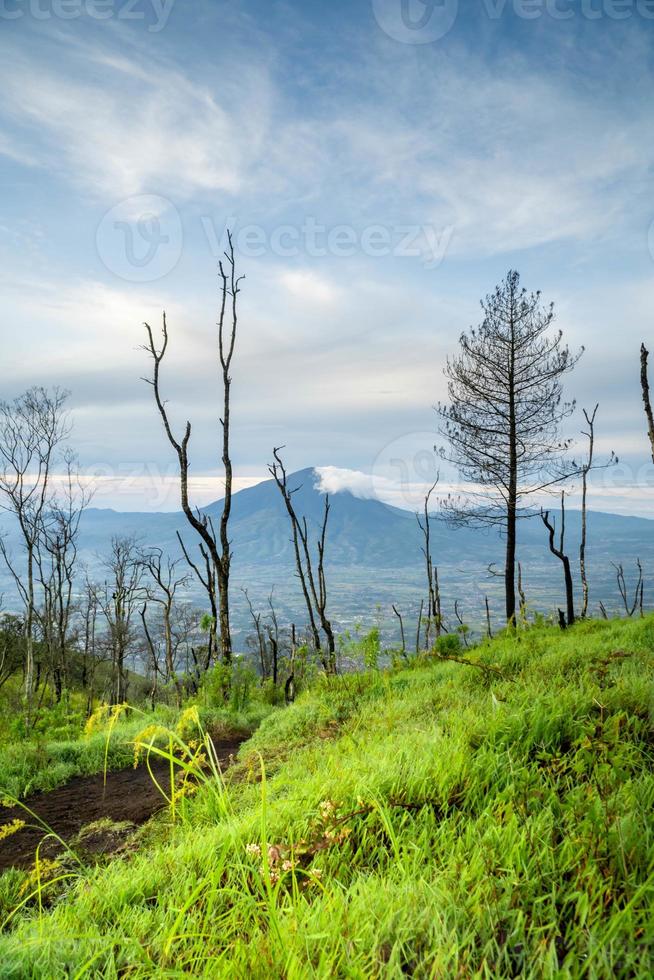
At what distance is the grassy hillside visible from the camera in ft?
5.22

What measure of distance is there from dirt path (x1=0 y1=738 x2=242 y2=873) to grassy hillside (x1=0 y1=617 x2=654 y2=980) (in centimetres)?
136

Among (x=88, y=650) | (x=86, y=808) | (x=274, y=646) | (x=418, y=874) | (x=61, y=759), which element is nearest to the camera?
(x=418, y=874)

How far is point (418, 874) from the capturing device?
6.66 feet

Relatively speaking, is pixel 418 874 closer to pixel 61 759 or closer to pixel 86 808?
pixel 86 808

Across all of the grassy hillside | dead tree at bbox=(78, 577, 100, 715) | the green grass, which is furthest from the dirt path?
dead tree at bbox=(78, 577, 100, 715)

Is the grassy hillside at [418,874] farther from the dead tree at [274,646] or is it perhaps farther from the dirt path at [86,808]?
the dead tree at [274,646]

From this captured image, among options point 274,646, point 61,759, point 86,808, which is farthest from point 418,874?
point 274,646

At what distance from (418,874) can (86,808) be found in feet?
17.8

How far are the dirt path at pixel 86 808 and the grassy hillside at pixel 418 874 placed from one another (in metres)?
1.36

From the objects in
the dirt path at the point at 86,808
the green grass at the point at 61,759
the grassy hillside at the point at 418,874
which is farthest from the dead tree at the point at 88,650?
the grassy hillside at the point at 418,874

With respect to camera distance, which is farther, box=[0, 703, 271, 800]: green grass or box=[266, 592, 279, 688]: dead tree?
box=[266, 592, 279, 688]: dead tree

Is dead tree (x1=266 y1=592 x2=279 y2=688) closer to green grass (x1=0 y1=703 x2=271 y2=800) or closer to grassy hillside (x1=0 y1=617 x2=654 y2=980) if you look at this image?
green grass (x1=0 y1=703 x2=271 y2=800)

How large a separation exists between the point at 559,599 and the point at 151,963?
18412cm

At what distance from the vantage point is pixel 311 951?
1.64 meters
